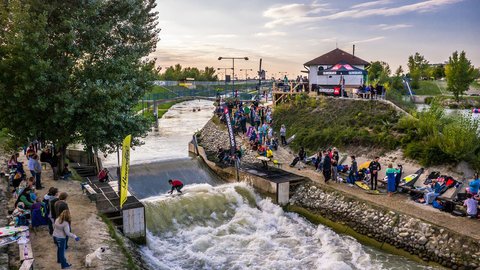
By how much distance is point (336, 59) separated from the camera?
40.5m

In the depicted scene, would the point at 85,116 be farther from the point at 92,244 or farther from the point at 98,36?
the point at 92,244

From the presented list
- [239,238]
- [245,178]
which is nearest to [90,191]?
[239,238]

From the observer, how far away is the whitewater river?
14703 mm

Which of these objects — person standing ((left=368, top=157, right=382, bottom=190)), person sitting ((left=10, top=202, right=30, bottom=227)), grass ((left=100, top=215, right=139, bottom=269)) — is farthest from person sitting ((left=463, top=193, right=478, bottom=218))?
person sitting ((left=10, top=202, right=30, bottom=227))

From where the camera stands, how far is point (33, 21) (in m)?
15.6

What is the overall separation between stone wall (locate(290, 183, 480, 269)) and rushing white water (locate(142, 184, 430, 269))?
0.72 m

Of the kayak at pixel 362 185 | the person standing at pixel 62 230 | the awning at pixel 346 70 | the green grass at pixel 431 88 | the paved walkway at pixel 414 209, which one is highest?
the awning at pixel 346 70

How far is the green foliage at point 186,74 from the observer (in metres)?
147

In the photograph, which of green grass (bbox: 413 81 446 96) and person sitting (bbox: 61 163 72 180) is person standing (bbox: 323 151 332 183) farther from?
green grass (bbox: 413 81 446 96)

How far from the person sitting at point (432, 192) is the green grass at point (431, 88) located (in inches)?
2196

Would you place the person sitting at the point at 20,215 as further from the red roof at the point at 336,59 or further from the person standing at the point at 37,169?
the red roof at the point at 336,59

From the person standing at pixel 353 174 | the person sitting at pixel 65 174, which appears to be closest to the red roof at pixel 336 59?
the person standing at pixel 353 174

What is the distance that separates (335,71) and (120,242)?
2828cm

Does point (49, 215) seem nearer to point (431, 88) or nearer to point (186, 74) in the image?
point (431, 88)
